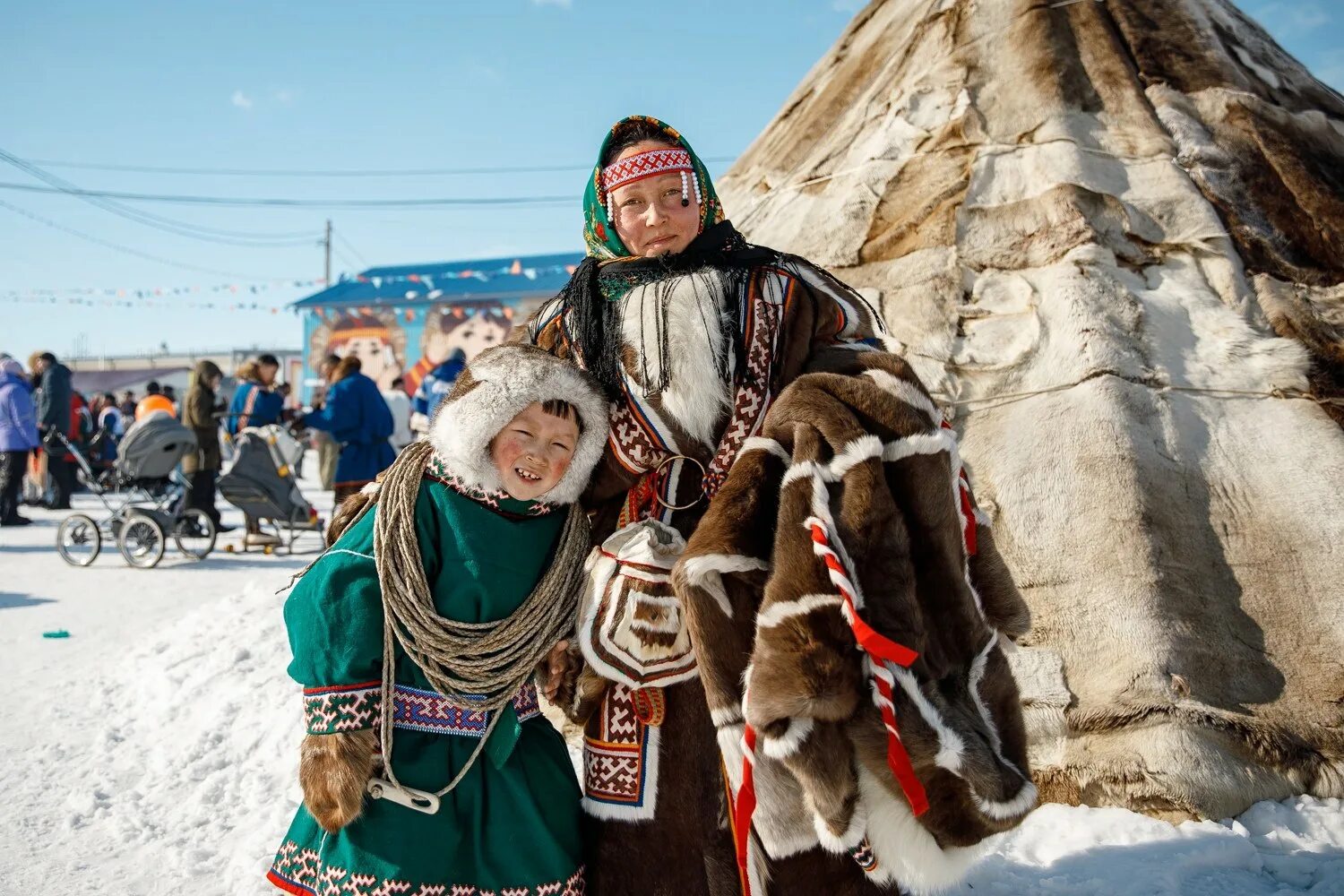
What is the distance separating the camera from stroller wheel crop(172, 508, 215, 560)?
7.54 metres

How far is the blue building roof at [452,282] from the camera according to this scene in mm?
18984

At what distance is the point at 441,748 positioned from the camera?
177 cm

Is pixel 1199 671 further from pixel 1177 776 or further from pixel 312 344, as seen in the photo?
pixel 312 344

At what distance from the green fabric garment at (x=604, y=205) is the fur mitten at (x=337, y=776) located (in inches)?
42.4

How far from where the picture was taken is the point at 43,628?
5398mm

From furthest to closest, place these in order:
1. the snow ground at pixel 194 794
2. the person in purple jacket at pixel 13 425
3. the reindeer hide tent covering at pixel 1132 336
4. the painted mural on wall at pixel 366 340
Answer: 1. the painted mural on wall at pixel 366 340
2. the person in purple jacket at pixel 13 425
3. the reindeer hide tent covering at pixel 1132 336
4. the snow ground at pixel 194 794

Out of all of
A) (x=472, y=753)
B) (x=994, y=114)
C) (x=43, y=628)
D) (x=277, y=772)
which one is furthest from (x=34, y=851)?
(x=994, y=114)

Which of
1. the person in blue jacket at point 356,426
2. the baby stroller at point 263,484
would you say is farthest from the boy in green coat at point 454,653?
the baby stroller at point 263,484

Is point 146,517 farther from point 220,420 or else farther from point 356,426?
point 356,426

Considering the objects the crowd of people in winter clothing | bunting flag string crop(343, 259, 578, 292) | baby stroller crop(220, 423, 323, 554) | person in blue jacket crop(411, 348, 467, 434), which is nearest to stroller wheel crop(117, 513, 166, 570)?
the crowd of people in winter clothing

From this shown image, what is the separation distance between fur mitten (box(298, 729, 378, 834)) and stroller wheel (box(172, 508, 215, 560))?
6.61 meters

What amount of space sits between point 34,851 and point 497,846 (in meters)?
2.06

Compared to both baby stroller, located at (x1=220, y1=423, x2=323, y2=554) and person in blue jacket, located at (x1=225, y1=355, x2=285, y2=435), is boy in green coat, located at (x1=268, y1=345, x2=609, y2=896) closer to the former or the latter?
baby stroller, located at (x1=220, y1=423, x2=323, y2=554)

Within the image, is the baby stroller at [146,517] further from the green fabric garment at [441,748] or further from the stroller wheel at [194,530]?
the green fabric garment at [441,748]
